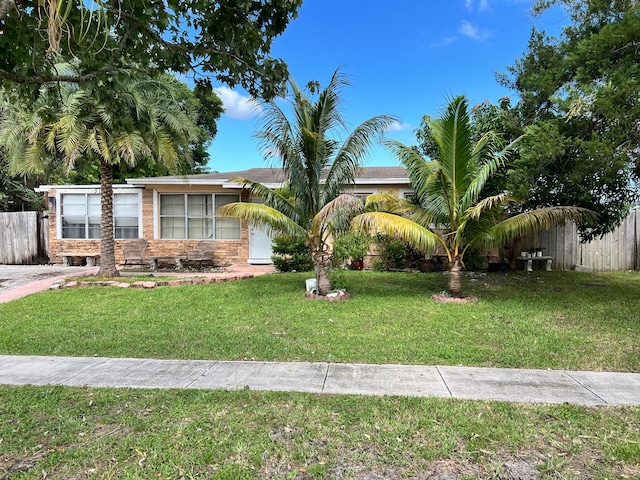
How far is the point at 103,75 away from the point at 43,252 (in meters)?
14.8

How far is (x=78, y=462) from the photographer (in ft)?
9.53

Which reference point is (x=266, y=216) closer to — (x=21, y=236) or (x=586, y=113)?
(x=586, y=113)

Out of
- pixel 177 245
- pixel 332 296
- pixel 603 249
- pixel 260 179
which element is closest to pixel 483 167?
pixel 332 296

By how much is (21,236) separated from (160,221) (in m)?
6.12

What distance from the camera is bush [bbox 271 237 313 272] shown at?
12797 mm

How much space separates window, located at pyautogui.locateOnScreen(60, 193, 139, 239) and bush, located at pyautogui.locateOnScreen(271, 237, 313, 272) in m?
6.04

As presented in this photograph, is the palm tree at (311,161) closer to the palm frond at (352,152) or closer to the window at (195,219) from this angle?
the palm frond at (352,152)

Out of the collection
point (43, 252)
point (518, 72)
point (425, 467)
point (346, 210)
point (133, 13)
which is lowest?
point (425, 467)

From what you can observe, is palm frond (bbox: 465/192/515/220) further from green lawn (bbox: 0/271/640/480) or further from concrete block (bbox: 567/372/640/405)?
A: concrete block (bbox: 567/372/640/405)

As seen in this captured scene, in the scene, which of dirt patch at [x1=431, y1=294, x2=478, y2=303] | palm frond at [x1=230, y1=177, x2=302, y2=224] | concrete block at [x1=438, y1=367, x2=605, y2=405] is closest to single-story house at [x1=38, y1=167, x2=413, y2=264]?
palm frond at [x1=230, y1=177, x2=302, y2=224]

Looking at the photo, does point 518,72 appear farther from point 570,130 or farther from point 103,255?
point 103,255

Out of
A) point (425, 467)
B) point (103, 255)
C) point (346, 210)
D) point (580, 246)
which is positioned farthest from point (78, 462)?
point (580, 246)

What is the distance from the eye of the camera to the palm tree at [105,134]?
31.8 ft

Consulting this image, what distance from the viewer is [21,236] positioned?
51.9 feet
